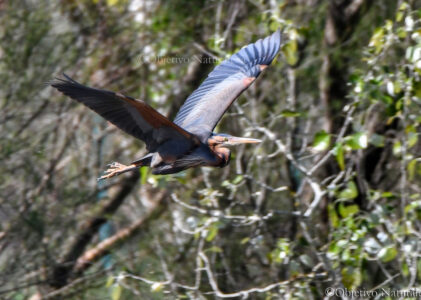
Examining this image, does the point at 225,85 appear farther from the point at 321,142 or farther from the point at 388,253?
the point at 388,253

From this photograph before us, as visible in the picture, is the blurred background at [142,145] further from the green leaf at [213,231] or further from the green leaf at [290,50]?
the green leaf at [213,231]

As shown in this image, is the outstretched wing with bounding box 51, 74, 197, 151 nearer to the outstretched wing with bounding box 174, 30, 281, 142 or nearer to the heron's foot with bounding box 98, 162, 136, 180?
the heron's foot with bounding box 98, 162, 136, 180

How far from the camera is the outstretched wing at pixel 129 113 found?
12.3 feet

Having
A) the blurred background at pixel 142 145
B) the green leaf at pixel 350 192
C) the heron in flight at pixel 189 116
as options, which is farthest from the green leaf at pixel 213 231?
the blurred background at pixel 142 145

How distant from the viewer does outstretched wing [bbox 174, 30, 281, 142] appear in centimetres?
459

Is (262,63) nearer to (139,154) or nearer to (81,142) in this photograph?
(139,154)

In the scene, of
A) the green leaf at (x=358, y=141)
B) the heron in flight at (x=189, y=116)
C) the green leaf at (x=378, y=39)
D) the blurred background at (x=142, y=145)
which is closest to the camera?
the heron in flight at (x=189, y=116)

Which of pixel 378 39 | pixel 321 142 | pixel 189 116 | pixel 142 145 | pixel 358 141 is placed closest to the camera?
pixel 358 141

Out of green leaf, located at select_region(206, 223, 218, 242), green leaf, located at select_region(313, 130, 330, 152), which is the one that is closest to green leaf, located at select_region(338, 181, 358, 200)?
green leaf, located at select_region(313, 130, 330, 152)

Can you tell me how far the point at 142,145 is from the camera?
21.8 ft

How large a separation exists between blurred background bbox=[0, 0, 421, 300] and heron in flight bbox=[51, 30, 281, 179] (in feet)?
2.25

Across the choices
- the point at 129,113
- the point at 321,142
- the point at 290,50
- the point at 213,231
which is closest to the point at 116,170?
the point at 129,113

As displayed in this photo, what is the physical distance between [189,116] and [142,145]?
186 centimetres

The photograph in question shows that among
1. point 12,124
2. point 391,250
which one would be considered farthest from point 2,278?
point 391,250
